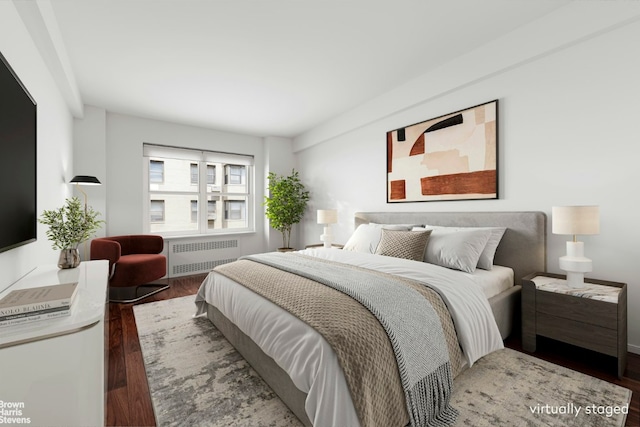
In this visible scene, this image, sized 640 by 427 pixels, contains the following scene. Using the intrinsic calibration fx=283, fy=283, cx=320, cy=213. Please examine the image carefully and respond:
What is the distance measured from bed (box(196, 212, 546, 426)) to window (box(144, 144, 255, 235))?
8.45 feet

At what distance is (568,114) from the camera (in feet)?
7.81

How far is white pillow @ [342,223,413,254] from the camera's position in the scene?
10.6 ft

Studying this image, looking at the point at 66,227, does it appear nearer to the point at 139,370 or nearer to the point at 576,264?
the point at 139,370

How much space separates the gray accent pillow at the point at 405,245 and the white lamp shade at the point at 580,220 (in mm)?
1013

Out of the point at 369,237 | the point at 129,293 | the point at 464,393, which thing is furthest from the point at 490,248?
the point at 129,293

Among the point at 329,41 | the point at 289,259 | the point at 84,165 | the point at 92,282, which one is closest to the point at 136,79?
the point at 84,165

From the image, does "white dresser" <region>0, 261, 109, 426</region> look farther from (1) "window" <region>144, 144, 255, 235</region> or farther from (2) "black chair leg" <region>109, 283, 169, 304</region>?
(1) "window" <region>144, 144, 255, 235</region>

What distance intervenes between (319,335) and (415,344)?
20.1 inches

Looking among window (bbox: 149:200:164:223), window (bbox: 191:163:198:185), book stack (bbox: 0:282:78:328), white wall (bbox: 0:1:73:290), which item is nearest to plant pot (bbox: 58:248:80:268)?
white wall (bbox: 0:1:73:290)

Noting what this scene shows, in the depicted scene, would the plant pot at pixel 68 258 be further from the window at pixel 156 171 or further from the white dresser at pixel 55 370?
the window at pixel 156 171

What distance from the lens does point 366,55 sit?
287cm

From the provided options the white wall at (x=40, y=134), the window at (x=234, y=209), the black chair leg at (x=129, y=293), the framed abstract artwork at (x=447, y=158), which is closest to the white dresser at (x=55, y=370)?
the white wall at (x=40, y=134)

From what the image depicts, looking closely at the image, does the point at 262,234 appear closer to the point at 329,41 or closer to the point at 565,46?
the point at 329,41

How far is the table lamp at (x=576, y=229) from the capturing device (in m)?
2.03
